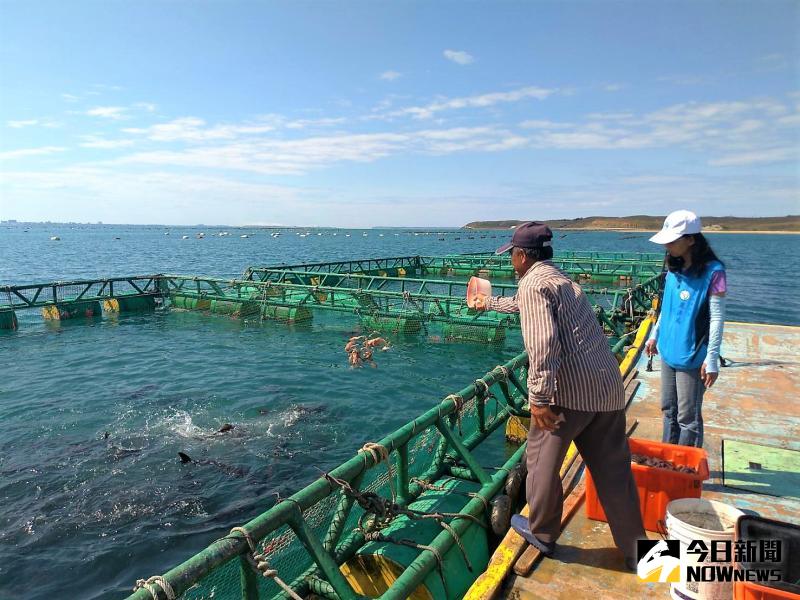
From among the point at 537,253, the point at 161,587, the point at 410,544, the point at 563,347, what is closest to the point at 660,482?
the point at 563,347

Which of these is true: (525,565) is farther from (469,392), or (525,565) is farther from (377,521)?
(469,392)

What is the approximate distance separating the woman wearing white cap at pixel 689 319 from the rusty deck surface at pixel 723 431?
3.17 ft

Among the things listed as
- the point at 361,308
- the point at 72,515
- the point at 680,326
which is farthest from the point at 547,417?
the point at 361,308

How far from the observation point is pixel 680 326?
4.50 m

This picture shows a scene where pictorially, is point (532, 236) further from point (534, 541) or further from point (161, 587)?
point (161, 587)

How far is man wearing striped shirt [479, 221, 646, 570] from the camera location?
3.17m

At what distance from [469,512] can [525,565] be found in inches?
37.7

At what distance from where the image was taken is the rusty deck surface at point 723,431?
3480mm

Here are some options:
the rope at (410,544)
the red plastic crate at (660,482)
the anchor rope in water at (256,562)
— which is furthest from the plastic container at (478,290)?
the anchor rope in water at (256,562)

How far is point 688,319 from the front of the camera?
444 cm

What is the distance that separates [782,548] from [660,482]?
41.2 inches

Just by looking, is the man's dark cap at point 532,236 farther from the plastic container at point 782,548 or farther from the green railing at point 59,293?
the green railing at point 59,293

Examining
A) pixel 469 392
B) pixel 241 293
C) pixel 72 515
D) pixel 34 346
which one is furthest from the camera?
pixel 241 293

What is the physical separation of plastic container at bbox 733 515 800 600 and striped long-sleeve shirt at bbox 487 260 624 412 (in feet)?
3.25
